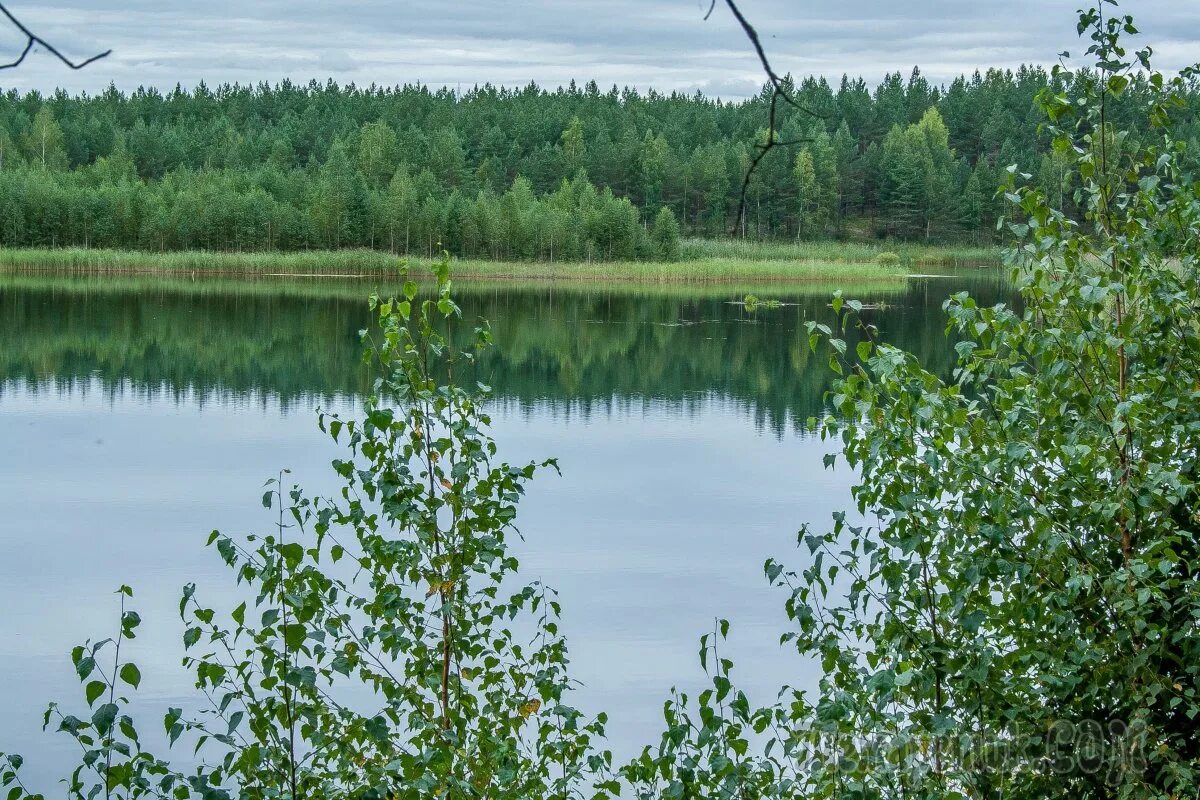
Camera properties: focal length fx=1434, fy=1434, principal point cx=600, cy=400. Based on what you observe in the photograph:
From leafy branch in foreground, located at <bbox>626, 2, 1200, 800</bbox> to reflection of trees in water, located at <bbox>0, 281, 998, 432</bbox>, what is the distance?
15189 mm

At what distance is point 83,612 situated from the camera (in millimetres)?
11547

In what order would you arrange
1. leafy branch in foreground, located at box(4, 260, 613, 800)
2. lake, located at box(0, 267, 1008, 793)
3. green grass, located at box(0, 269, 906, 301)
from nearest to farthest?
leafy branch in foreground, located at box(4, 260, 613, 800), lake, located at box(0, 267, 1008, 793), green grass, located at box(0, 269, 906, 301)

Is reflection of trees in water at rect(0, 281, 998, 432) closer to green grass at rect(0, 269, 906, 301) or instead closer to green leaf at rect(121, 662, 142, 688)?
green grass at rect(0, 269, 906, 301)

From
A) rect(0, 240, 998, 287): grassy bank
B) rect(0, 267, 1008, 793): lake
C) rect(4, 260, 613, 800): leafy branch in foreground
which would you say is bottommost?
rect(0, 267, 1008, 793): lake

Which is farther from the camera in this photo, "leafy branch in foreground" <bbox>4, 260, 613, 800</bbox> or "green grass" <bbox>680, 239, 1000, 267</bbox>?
"green grass" <bbox>680, 239, 1000, 267</bbox>

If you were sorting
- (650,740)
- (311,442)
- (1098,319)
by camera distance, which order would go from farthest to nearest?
(311,442) → (650,740) → (1098,319)

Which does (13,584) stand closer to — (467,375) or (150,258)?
(467,375)

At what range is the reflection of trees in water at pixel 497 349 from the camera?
25984 millimetres

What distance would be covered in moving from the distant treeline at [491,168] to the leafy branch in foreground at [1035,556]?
44276mm

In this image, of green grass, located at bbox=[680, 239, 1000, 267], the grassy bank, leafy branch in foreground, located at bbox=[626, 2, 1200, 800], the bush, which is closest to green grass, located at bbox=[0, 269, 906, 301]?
the grassy bank

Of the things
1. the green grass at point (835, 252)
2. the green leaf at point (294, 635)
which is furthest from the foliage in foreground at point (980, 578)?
the green grass at point (835, 252)

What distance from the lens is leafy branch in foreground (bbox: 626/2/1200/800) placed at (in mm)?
3789

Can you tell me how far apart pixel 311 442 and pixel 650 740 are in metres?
11.8

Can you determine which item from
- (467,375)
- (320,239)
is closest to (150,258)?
(320,239)
